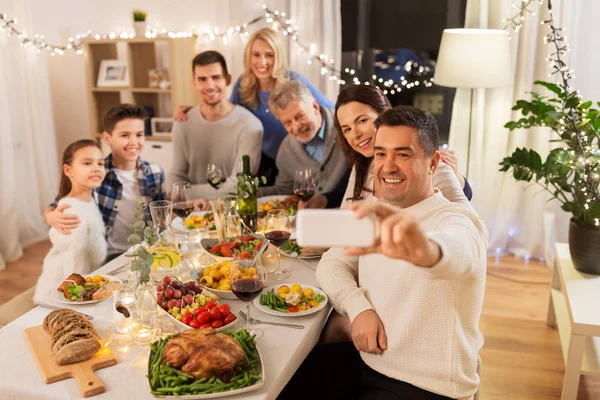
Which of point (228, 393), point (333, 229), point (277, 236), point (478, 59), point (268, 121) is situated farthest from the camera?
point (268, 121)

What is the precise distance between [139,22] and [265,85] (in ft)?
5.43

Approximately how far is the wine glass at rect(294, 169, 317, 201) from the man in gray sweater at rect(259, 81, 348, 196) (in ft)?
1.47

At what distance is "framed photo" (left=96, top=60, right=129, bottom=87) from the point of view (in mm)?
4738

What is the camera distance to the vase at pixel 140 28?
180 inches

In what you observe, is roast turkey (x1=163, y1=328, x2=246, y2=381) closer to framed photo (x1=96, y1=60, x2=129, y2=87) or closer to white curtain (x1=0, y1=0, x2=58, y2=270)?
white curtain (x1=0, y1=0, x2=58, y2=270)

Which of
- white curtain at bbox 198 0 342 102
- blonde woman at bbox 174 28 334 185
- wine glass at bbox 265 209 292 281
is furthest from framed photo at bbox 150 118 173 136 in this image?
wine glass at bbox 265 209 292 281

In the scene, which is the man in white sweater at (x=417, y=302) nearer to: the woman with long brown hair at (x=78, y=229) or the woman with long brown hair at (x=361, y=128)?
the woman with long brown hair at (x=361, y=128)

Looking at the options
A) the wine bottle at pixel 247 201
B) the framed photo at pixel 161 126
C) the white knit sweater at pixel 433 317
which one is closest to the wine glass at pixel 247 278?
the white knit sweater at pixel 433 317

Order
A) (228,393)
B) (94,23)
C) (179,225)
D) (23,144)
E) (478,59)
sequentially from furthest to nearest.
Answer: (94,23) → (23,144) → (478,59) → (179,225) → (228,393)

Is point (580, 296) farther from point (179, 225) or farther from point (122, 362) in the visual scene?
point (122, 362)

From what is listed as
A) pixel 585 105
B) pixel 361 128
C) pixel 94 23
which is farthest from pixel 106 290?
pixel 94 23

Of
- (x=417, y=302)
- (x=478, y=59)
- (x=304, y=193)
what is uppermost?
(x=478, y=59)

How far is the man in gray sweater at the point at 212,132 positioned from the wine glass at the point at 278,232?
3.58 feet

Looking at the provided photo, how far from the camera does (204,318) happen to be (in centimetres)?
159
